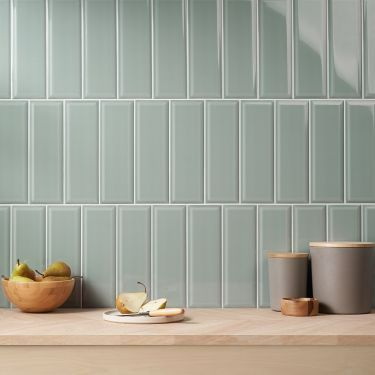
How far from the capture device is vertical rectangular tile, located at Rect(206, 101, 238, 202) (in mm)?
1961

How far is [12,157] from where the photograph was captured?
1.97 metres

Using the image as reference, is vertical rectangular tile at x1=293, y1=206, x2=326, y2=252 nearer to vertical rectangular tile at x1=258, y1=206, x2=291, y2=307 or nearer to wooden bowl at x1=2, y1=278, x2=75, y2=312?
vertical rectangular tile at x1=258, y1=206, x2=291, y2=307

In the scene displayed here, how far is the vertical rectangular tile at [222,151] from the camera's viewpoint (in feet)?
6.43


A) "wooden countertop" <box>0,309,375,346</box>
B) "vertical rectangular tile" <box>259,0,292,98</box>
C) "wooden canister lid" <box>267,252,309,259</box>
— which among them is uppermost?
"vertical rectangular tile" <box>259,0,292,98</box>

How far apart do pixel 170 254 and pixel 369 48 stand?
85 cm

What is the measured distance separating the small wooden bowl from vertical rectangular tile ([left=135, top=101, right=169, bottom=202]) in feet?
1.54

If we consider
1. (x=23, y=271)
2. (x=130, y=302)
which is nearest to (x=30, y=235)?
(x=23, y=271)

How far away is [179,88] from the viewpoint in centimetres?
197

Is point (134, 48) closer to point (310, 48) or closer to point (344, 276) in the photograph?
point (310, 48)

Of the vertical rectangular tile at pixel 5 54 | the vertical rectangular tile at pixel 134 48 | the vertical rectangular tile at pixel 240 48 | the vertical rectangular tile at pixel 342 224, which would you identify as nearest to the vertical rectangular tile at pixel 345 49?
the vertical rectangular tile at pixel 240 48

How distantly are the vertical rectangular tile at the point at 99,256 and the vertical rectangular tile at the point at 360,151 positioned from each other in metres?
0.71

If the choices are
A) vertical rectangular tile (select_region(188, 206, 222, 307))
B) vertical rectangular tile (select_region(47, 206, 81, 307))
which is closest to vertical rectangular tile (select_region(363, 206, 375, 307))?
vertical rectangular tile (select_region(188, 206, 222, 307))

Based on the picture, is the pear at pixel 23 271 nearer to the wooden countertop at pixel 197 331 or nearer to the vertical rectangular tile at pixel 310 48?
the wooden countertop at pixel 197 331

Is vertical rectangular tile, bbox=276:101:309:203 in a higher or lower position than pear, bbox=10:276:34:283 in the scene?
higher
